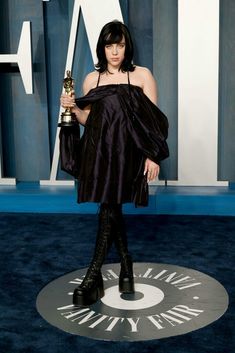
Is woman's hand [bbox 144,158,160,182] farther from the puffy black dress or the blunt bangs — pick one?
the blunt bangs

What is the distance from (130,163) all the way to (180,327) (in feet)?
2.64

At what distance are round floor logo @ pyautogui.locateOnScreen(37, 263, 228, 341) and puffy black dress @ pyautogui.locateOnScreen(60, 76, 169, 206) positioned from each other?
0.54 metres

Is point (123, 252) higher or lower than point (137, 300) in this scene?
higher

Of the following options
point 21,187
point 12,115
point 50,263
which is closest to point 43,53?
point 12,115

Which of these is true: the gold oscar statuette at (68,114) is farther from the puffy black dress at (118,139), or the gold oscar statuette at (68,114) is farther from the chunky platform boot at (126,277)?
the chunky platform boot at (126,277)

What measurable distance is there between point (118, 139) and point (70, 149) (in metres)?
0.27

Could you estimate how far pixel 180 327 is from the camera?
8.09 feet

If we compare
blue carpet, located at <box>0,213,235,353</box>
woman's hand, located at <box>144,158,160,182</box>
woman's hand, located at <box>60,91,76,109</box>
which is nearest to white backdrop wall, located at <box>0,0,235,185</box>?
blue carpet, located at <box>0,213,235,353</box>

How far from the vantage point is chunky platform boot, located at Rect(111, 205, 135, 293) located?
272 cm

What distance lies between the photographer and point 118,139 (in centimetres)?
257

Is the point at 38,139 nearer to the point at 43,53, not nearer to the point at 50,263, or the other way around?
the point at 43,53

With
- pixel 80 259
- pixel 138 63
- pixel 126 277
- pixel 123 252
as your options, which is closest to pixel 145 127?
pixel 123 252

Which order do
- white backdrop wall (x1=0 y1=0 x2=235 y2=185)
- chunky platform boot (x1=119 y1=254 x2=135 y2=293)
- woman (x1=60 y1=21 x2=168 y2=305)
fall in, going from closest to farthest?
woman (x1=60 y1=21 x2=168 y2=305) < chunky platform boot (x1=119 y1=254 x2=135 y2=293) < white backdrop wall (x1=0 y1=0 x2=235 y2=185)

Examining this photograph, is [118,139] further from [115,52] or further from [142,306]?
[142,306]
